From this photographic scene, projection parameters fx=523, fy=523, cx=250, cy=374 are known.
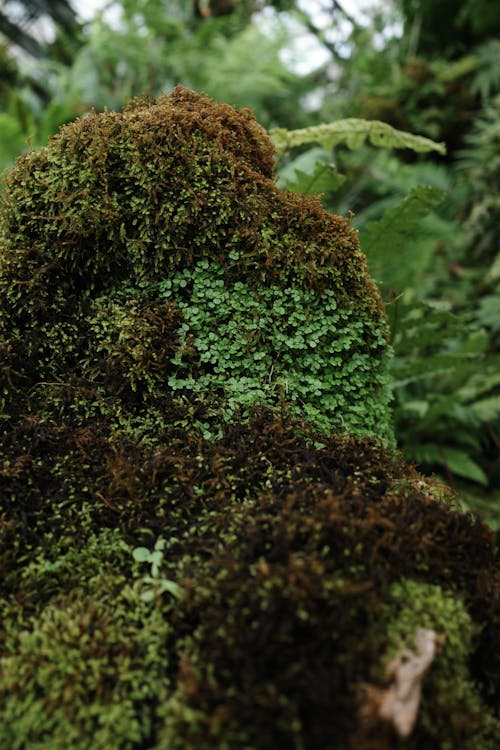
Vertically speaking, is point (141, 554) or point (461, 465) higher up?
point (461, 465)

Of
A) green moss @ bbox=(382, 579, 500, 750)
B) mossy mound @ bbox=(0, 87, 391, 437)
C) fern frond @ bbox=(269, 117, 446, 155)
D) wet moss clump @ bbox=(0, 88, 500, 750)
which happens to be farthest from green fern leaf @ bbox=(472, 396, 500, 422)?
green moss @ bbox=(382, 579, 500, 750)

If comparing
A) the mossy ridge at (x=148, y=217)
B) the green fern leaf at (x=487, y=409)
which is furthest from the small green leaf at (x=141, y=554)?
the green fern leaf at (x=487, y=409)

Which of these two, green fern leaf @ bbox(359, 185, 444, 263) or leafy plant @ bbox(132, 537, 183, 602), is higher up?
green fern leaf @ bbox(359, 185, 444, 263)

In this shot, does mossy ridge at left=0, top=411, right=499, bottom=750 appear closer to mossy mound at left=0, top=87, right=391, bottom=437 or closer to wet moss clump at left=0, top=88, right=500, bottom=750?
wet moss clump at left=0, top=88, right=500, bottom=750

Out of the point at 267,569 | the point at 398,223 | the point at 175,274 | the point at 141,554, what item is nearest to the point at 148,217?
the point at 175,274

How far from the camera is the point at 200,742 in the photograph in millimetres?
1327

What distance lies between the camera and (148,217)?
2486mm

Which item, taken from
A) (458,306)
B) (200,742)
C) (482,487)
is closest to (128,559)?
(200,742)

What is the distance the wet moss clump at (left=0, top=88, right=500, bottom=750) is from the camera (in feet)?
4.79

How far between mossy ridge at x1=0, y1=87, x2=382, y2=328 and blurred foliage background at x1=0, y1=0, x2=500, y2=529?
1.33 m

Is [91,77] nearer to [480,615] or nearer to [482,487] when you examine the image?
[482,487]

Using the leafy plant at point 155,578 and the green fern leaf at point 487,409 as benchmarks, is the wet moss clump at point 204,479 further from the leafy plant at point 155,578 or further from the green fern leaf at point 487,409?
the green fern leaf at point 487,409

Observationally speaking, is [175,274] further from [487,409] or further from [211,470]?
[487,409]

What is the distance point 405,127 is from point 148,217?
308 inches
